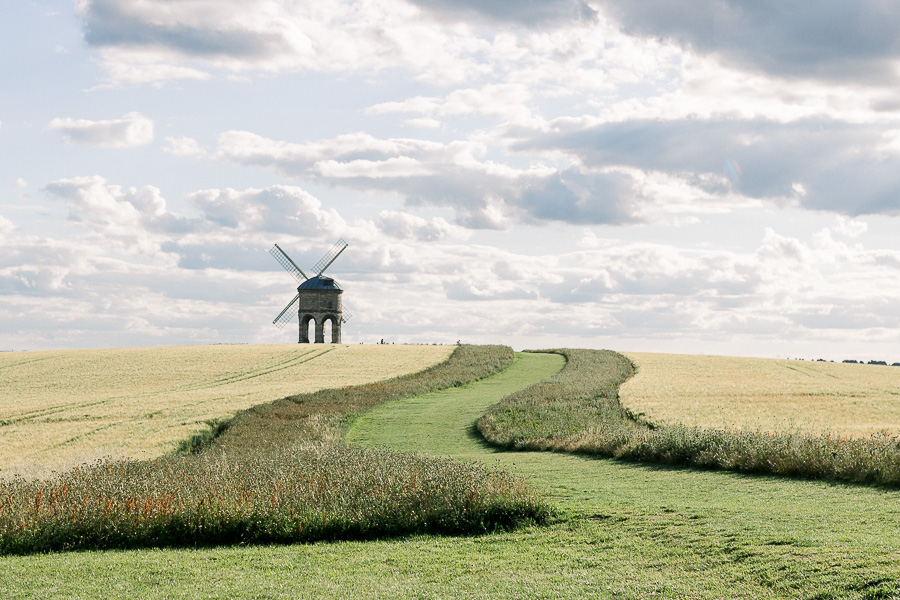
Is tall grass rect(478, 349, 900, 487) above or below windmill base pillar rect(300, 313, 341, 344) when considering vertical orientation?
below

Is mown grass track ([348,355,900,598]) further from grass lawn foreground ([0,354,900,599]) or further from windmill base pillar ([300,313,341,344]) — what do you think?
windmill base pillar ([300,313,341,344])

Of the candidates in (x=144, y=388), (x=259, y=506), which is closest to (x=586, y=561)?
(x=259, y=506)

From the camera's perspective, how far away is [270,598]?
32.2ft

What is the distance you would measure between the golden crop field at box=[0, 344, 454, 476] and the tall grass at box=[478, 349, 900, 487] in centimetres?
1346

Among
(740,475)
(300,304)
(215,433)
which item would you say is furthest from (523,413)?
(300,304)

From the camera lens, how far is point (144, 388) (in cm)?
5506

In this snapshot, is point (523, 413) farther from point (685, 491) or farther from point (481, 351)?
point (481, 351)

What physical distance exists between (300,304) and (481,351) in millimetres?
30683

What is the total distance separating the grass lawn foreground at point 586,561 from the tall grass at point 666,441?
8.30 feet

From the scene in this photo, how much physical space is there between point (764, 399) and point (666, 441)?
2259cm

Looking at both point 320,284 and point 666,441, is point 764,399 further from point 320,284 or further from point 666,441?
point 320,284

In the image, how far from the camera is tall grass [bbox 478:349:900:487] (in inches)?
709

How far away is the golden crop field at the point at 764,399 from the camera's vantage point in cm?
3206

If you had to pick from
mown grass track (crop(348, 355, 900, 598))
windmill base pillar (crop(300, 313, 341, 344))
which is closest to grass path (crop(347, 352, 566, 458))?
mown grass track (crop(348, 355, 900, 598))
